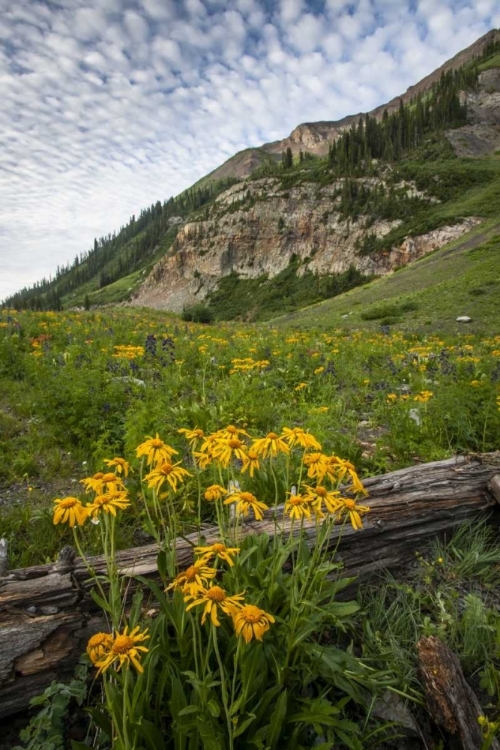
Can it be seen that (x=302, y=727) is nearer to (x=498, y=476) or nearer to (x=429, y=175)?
(x=498, y=476)

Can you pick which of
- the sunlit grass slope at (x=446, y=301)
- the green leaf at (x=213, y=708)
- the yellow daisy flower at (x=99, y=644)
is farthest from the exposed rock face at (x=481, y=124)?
the yellow daisy flower at (x=99, y=644)

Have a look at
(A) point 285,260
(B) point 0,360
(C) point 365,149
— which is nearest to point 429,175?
(C) point 365,149

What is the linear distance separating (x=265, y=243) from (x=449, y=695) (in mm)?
99797

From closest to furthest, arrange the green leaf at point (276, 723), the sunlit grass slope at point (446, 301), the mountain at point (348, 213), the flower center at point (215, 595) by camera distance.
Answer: the flower center at point (215, 595) → the green leaf at point (276, 723) → the sunlit grass slope at point (446, 301) → the mountain at point (348, 213)

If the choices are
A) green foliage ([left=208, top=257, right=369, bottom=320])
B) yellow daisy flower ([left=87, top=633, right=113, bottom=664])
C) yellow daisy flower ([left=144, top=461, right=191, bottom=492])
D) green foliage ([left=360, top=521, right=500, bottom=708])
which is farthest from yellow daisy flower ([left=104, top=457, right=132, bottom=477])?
green foliage ([left=208, top=257, right=369, bottom=320])

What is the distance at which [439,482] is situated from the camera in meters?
3.47

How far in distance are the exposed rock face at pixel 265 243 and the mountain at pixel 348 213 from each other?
0.26 m

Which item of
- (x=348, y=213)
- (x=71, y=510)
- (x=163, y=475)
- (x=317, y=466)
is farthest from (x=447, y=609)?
(x=348, y=213)

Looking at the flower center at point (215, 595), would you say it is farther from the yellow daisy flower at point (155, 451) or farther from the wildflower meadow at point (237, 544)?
the yellow daisy flower at point (155, 451)

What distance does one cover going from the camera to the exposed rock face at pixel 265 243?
75.6 meters

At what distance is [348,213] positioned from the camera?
79.3m

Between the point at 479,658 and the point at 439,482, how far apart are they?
53.4 inches

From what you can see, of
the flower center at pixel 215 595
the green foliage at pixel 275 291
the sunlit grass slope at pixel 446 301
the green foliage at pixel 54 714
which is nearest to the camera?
the flower center at pixel 215 595

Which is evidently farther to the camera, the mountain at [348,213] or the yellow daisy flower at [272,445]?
the mountain at [348,213]
